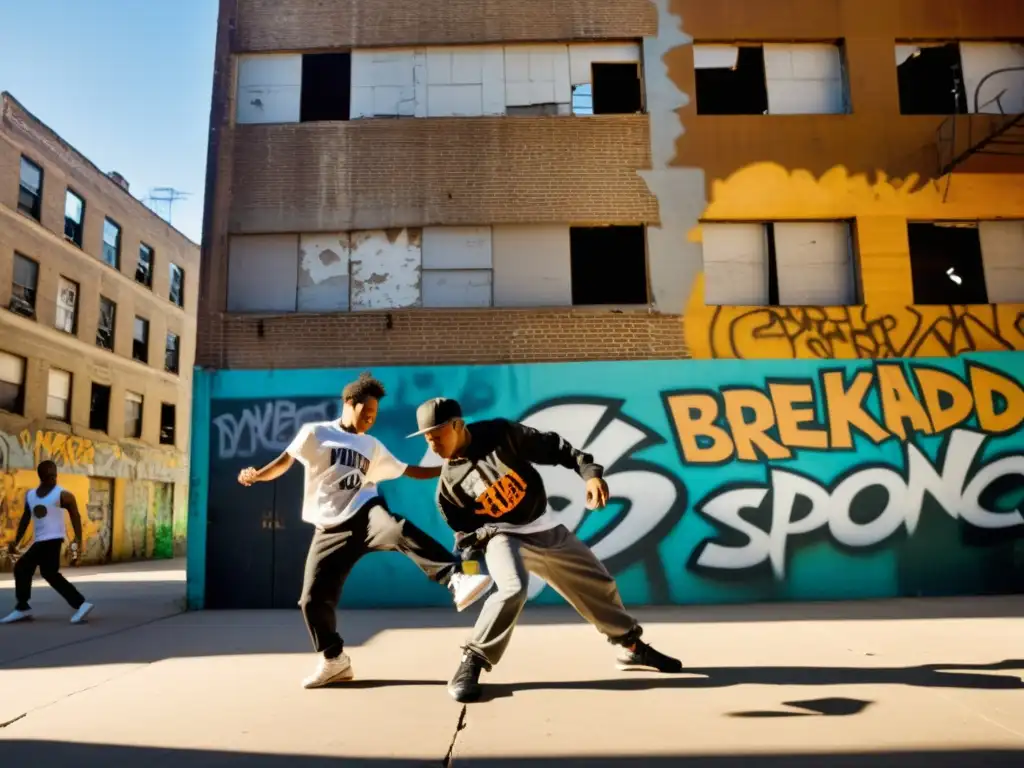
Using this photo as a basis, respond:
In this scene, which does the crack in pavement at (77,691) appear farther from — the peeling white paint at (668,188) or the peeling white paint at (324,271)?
the peeling white paint at (668,188)

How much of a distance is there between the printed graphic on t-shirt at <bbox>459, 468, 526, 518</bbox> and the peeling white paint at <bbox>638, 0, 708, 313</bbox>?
261 inches

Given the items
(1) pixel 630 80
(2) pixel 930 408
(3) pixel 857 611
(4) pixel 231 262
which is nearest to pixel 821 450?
(2) pixel 930 408

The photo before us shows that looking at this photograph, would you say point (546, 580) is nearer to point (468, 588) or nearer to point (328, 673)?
point (468, 588)

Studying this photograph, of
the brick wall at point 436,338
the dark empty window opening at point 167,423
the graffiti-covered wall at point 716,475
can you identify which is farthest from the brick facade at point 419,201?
the dark empty window opening at point 167,423

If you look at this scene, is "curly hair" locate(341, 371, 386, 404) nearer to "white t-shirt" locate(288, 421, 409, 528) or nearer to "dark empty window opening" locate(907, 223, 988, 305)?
"white t-shirt" locate(288, 421, 409, 528)

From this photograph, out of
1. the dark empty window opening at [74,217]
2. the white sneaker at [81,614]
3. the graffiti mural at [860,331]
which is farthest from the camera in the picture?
the dark empty window opening at [74,217]

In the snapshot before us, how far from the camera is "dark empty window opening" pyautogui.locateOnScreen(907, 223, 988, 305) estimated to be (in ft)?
36.4

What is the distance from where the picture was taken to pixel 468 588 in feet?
13.3

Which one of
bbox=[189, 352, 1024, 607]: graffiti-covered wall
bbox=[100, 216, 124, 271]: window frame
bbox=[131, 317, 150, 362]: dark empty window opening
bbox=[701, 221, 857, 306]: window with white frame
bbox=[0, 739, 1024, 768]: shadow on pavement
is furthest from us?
bbox=[131, 317, 150, 362]: dark empty window opening

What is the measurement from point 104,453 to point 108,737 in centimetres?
2048

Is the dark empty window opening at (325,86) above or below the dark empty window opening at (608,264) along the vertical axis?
above

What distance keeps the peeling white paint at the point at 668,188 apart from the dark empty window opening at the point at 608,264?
0.95 ft

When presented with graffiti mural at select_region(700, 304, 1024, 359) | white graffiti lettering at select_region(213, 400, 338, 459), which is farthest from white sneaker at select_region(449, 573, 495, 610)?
graffiti mural at select_region(700, 304, 1024, 359)

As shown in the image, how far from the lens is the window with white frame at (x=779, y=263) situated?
Answer: 432 inches
